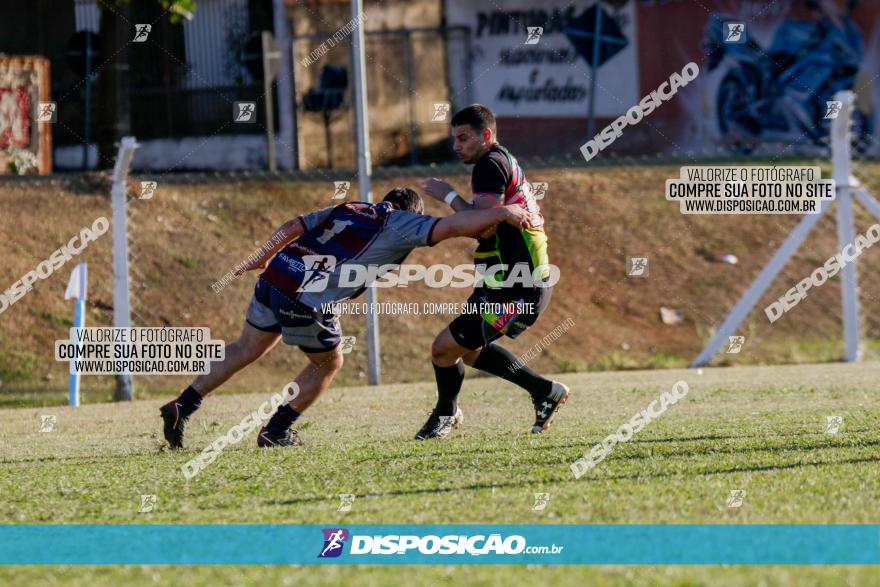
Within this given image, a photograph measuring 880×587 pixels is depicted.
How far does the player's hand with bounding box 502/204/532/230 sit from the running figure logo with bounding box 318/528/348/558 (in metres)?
2.87

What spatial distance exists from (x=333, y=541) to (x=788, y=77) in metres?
23.0

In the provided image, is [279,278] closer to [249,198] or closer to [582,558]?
[582,558]

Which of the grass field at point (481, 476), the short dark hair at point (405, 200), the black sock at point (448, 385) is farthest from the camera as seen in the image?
the black sock at point (448, 385)

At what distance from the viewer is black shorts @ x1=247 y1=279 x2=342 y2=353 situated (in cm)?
836

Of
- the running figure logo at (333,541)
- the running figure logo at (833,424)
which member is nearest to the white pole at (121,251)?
the running figure logo at (833,424)

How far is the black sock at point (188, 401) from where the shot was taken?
28.4ft

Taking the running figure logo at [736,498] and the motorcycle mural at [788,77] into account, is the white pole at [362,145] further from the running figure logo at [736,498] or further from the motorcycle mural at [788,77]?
the motorcycle mural at [788,77]

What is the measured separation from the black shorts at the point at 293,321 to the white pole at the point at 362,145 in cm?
600

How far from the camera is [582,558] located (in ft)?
16.7

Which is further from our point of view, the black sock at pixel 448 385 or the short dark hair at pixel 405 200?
the black sock at pixel 448 385

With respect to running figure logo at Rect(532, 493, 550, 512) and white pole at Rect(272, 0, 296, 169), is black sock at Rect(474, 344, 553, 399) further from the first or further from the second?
white pole at Rect(272, 0, 296, 169)

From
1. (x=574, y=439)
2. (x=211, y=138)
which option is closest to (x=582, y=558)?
(x=574, y=439)

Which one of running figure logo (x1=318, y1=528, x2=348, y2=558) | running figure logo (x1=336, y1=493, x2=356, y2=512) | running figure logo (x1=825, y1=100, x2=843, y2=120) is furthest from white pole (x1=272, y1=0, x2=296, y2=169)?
running figure logo (x1=318, y1=528, x2=348, y2=558)

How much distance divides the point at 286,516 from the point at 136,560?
991 mm
